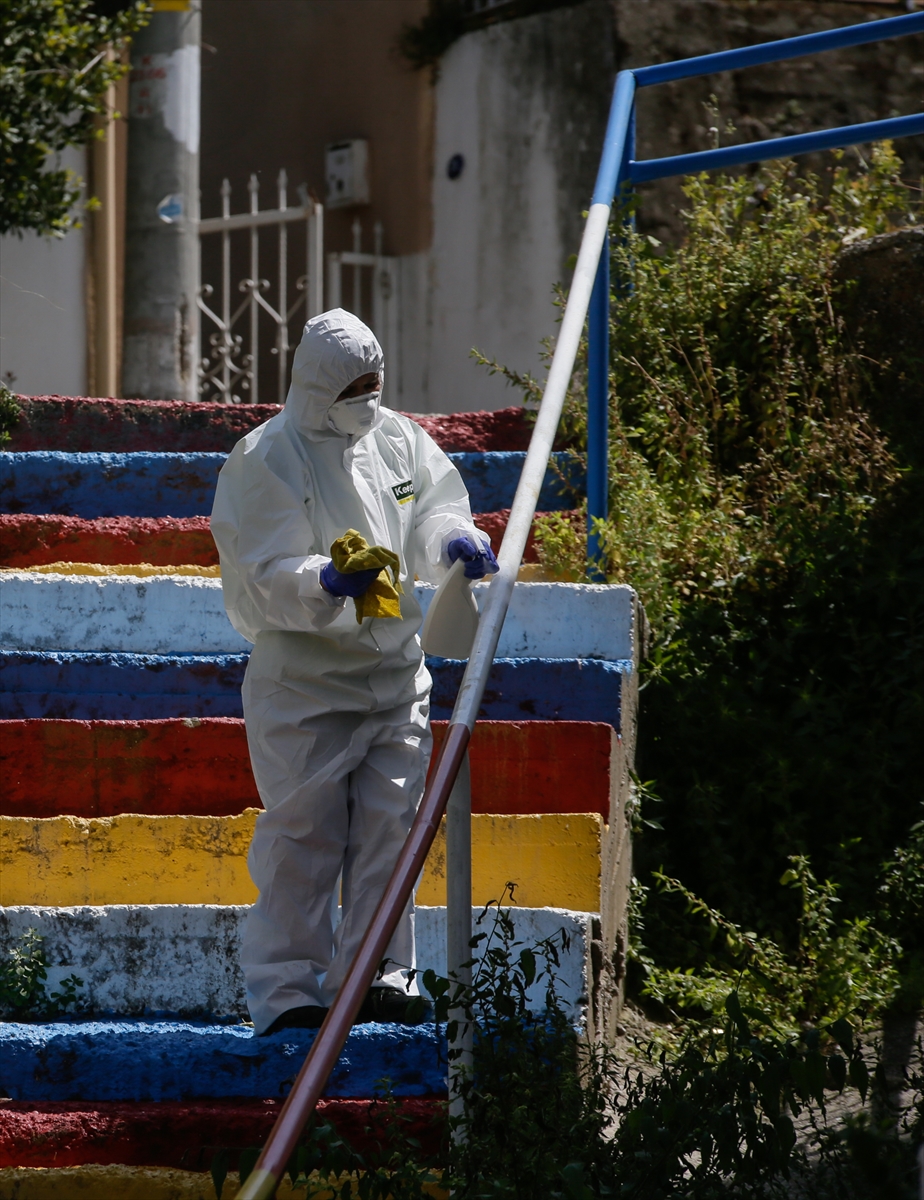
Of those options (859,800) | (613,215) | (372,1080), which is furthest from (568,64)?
(372,1080)

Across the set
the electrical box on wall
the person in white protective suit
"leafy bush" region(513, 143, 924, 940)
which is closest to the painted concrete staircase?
Answer: the person in white protective suit

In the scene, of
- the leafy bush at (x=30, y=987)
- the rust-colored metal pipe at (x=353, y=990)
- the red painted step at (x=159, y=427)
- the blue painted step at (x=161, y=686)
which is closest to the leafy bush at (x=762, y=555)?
the red painted step at (x=159, y=427)

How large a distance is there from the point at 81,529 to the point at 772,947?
239cm

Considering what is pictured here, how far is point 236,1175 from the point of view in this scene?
2.76 metres

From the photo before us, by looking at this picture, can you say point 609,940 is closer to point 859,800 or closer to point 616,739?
point 616,739

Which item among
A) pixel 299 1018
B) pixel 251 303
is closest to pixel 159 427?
pixel 251 303

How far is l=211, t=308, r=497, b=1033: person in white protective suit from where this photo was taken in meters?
3.08

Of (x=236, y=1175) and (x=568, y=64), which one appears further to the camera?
(x=568, y=64)

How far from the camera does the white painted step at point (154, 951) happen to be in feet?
11.0

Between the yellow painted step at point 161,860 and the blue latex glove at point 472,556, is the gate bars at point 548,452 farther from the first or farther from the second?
the yellow painted step at point 161,860

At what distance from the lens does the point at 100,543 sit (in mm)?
4727

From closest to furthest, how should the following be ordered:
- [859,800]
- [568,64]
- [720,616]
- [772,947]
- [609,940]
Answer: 1. [609,940]
2. [772,947]
3. [859,800]
4. [720,616]
5. [568,64]

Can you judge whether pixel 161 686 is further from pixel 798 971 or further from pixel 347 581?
pixel 798 971

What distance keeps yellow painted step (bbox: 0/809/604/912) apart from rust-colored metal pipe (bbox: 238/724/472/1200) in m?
1.05
